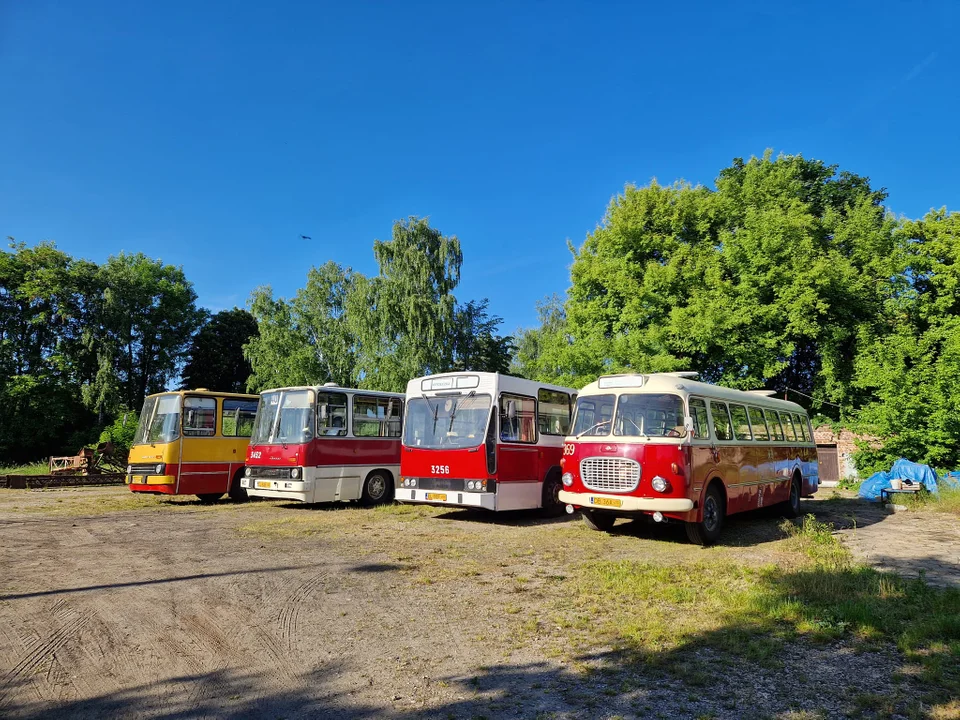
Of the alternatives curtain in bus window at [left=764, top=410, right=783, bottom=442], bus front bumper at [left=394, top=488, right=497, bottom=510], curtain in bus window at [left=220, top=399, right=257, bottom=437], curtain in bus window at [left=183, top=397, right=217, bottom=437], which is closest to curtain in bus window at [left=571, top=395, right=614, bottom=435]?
bus front bumper at [left=394, top=488, right=497, bottom=510]

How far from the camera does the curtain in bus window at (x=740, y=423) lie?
1150 cm

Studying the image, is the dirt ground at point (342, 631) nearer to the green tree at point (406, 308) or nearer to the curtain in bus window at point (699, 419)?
the curtain in bus window at point (699, 419)

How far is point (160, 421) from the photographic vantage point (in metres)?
16.2

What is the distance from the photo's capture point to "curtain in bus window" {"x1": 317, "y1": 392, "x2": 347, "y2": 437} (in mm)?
14641

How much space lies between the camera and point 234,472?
17.0 m

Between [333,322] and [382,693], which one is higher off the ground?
[333,322]

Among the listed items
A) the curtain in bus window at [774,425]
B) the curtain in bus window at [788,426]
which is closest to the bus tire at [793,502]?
the curtain in bus window at [788,426]

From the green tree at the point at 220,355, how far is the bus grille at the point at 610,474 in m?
44.1

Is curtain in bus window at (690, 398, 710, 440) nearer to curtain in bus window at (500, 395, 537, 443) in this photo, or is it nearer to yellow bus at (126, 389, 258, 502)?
curtain in bus window at (500, 395, 537, 443)

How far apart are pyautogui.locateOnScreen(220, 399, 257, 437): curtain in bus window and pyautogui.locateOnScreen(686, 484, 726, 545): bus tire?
37.8 ft

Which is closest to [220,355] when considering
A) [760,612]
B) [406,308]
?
[406,308]

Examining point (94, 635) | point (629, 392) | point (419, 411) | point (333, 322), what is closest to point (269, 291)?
point (333, 322)

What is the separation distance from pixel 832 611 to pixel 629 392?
16.2ft

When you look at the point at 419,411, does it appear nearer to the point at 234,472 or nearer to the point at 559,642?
the point at 234,472
